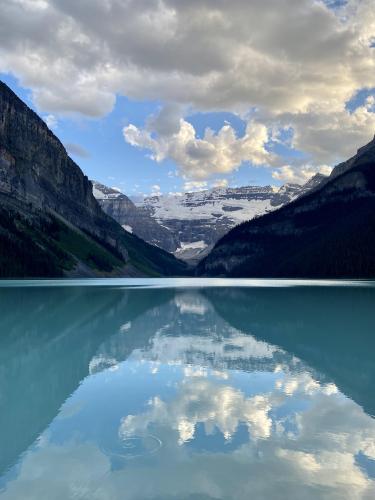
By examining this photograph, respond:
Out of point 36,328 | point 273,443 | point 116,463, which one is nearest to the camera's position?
point 116,463

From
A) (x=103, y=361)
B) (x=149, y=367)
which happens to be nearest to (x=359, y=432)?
(x=149, y=367)

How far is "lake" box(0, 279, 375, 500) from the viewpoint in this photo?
11.3 meters

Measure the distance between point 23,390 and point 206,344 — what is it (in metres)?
16.2

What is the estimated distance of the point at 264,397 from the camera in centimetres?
1967

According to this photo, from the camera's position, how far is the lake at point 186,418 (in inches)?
446

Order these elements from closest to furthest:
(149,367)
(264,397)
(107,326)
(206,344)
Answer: (264,397), (149,367), (206,344), (107,326)

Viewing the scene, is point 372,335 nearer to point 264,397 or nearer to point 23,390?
point 264,397

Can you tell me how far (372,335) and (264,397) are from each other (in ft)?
70.5

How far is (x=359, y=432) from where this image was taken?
15039 millimetres

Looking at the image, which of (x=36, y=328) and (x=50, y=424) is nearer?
(x=50, y=424)

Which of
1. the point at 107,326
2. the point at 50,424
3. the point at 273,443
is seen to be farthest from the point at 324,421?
the point at 107,326

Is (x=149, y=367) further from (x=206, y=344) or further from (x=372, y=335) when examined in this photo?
(x=372, y=335)

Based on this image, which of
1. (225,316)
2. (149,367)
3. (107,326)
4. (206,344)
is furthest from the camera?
(225,316)

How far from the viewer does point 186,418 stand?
648 inches
